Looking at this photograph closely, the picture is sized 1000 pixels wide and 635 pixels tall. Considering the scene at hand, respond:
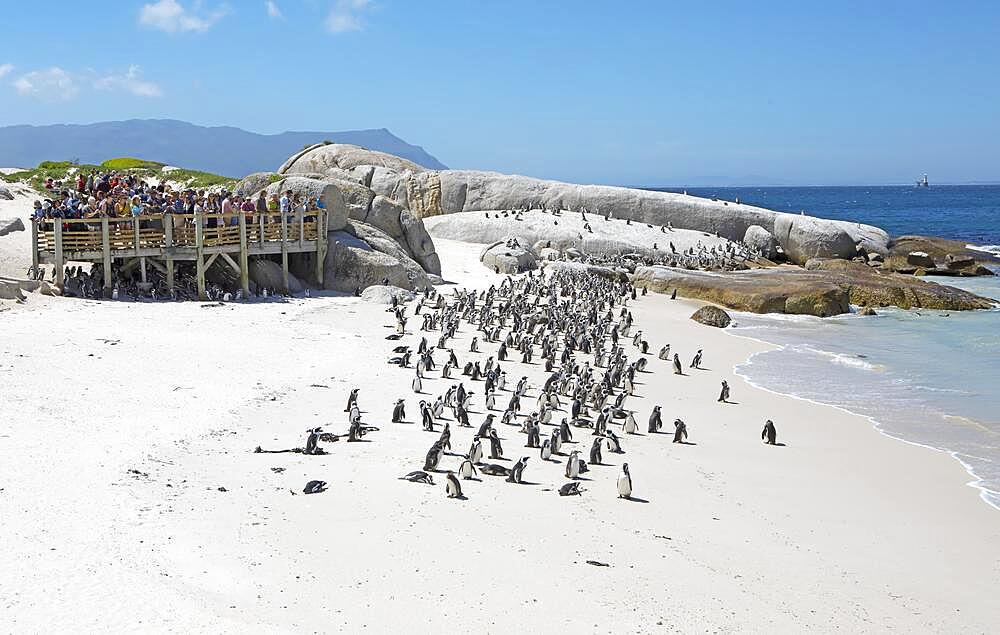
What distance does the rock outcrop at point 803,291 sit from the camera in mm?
27422

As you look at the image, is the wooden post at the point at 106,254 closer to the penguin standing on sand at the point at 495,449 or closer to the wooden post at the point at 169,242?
the wooden post at the point at 169,242

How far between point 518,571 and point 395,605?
1.21 m

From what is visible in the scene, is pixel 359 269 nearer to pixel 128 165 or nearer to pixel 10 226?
pixel 10 226

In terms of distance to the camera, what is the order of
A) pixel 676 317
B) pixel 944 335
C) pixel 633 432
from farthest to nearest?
pixel 676 317 < pixel 944 335 < pixel 633 432

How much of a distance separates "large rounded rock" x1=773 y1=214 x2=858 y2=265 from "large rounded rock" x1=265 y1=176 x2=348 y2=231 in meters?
22.7

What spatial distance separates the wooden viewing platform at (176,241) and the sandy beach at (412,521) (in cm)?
581

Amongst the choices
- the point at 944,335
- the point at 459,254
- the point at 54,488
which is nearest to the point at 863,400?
the point at 944,335

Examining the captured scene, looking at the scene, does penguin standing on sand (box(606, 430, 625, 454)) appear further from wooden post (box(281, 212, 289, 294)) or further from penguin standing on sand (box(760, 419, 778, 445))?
wooden post (box(281, 212, 289, 294))

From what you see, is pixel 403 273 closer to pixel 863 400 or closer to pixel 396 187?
pixel 863 400

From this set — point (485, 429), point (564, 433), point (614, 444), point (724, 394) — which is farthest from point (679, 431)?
point (724, 394)

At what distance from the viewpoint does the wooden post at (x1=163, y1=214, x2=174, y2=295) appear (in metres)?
21.3

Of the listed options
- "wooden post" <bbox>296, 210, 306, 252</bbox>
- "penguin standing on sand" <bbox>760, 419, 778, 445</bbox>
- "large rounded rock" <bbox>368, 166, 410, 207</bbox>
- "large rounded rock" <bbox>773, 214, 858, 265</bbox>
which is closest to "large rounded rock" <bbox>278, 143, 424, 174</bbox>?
"large rounded rock" <bbox>368, 166, 410, 207</bbox>

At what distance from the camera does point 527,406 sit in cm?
1427

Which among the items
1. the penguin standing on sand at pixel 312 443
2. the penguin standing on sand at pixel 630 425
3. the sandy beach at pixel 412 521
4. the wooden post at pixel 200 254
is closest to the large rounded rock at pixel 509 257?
the wooden post at pixel 200 254
